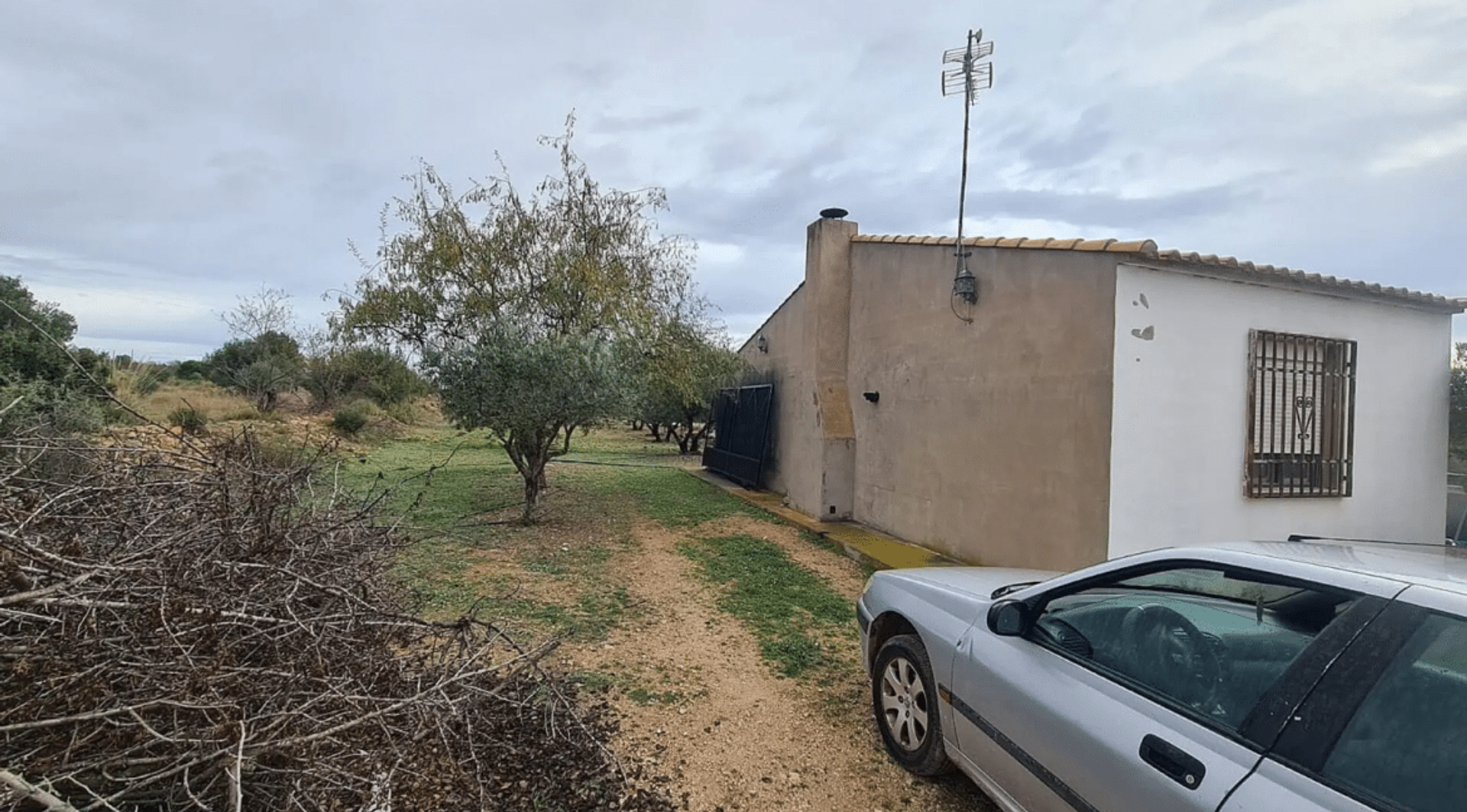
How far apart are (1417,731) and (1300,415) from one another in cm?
577

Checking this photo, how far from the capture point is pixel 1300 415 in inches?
229

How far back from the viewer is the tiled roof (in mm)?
5152

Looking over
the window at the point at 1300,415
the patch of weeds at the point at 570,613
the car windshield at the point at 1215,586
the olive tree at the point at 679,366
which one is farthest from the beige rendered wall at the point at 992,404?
the patch of weeds at the point at 570,613

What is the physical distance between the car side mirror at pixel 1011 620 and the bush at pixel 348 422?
72.0 feet

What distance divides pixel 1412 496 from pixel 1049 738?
7229 mm

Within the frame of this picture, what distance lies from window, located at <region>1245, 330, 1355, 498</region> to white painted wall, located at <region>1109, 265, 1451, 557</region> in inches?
4.2

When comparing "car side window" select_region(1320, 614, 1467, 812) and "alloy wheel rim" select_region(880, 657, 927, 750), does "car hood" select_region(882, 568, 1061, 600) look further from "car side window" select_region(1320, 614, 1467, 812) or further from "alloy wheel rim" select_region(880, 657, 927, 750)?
"car side window" select_region(1320, 614, 1467, 812)

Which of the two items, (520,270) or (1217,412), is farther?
(520,270)

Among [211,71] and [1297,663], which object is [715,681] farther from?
[211,71]

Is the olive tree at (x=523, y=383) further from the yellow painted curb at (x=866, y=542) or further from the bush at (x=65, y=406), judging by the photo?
the bush at (x=65, y=406)

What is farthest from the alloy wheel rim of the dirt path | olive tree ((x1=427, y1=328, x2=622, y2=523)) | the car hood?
olive tree ((x1=427, y1=328, x2=622, y2=523))

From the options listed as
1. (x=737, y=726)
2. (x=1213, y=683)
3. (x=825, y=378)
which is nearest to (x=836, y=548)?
(x=825, y=378)

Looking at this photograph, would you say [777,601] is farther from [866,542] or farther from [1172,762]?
[1172,762]

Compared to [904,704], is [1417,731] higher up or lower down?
higher up
